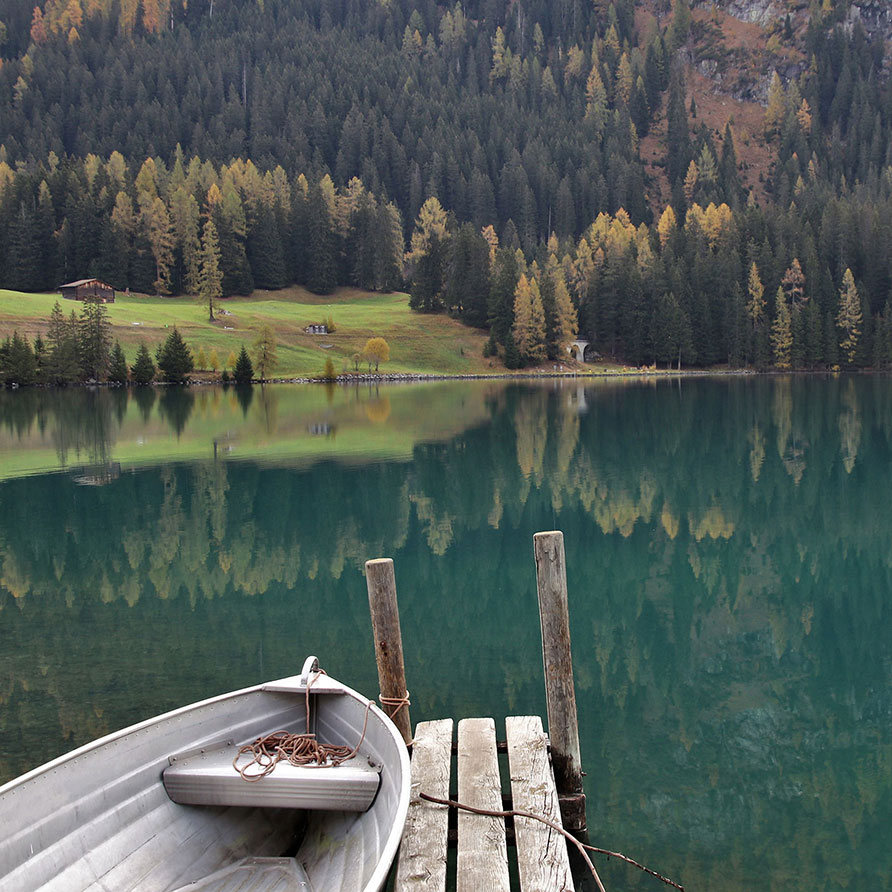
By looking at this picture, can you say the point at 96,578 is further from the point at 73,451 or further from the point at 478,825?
the point at 73,451

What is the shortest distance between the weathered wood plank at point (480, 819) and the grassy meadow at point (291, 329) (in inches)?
3699

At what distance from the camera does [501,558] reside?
2055 cm

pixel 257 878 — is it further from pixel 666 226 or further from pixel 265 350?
pixel 666 226

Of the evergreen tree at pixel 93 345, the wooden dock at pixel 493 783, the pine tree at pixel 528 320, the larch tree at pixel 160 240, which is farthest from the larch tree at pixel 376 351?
the wooden dock at pixel 493 783

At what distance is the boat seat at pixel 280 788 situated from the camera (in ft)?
25.1

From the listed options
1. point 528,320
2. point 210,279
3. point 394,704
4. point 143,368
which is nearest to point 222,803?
point 394,704

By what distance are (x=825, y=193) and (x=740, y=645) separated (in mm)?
185346

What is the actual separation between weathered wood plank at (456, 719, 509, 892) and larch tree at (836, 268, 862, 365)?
407ft

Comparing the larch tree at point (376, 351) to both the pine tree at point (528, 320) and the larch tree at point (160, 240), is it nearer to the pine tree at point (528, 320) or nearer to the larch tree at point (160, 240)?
the pine tree at point (528, 320)

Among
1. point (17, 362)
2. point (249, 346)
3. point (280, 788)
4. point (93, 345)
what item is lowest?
point (280, 788)

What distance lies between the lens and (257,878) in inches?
290

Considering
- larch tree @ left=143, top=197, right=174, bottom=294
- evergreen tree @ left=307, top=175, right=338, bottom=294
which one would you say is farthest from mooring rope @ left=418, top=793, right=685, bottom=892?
evergreen tree @ left=307, top=175, right=338, bottom=294

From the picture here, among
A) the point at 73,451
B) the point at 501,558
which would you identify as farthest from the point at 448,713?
the point at 73,451

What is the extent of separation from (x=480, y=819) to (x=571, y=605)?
355 inches
